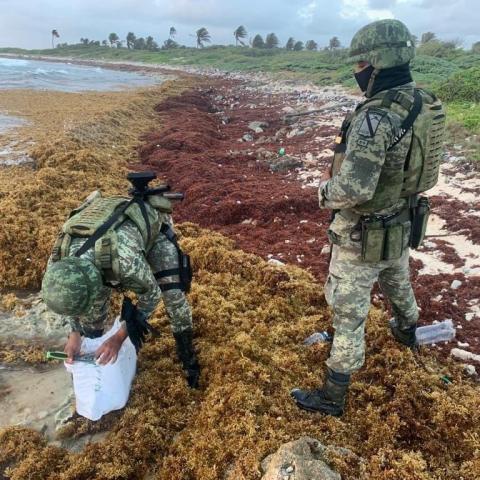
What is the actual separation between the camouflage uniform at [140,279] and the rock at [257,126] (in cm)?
1093

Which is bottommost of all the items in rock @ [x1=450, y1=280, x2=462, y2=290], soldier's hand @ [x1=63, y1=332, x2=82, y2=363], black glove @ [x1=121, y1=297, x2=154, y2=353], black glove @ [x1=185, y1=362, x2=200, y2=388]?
black glove @ [x1=185, y1=362, x2=200, y2=388]

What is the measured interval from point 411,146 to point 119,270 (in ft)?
5.94

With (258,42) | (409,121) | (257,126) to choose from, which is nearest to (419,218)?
(409,121)

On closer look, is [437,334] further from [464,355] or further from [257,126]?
[257,126]

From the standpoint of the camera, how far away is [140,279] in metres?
2.50

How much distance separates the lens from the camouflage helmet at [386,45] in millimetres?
2316

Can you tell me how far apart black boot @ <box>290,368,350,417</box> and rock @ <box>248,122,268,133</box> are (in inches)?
452

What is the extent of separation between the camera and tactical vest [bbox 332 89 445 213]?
91.3 inches

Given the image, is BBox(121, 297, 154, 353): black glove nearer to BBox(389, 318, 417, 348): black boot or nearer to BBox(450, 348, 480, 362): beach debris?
BBox(389, 318, 417, 348): black boot

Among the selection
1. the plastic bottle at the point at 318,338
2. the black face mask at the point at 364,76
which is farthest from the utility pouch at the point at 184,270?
the black face mask at the point at 364,76

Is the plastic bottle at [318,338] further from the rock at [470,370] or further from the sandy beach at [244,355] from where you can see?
the rock at [470,370]

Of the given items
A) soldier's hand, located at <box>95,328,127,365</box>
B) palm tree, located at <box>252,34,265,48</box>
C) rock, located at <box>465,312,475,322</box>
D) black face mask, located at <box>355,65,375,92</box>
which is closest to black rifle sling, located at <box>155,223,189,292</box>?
soldier's hand, located at <box>95,328,127,365</box>

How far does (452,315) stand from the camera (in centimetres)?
402

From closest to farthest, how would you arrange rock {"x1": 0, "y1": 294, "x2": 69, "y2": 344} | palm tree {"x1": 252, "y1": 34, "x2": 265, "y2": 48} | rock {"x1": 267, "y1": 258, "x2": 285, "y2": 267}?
1. rock {"x1": 0, "y1": 294, "x2": 69, "y2": 344}
2. rock {"x1": 267, "y1": 258, "x2": 285, "y2": 267}
3. palm tree {"x1": 252, "y1": 34, "x2": 265, "y2": 48}
